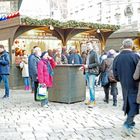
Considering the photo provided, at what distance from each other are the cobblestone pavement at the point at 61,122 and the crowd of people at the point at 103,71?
1.21ft

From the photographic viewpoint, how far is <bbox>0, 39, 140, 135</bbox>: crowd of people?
7.25 m

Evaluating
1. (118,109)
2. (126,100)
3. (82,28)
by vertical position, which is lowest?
(118,109)

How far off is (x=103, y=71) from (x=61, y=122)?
3317 millimetres

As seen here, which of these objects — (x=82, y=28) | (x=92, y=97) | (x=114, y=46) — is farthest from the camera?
(x=114, y=46)

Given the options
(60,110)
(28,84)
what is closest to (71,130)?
(60,110)

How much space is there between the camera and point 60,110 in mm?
10273

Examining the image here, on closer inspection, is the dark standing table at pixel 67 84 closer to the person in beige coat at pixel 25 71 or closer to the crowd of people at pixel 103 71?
the crowd of people at pixel 103 71

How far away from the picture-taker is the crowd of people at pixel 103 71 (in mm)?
7254

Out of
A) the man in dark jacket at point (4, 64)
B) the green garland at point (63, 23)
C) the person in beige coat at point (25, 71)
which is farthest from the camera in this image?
the green garland at point (63, 23)

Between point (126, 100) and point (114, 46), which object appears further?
point (114, 46)

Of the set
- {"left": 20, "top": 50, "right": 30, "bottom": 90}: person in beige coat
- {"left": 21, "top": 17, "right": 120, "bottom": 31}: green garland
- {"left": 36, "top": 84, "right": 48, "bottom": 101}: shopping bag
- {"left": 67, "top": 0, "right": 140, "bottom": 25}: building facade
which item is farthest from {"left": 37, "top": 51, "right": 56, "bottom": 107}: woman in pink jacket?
{"left": 67, "top": 0, "right": 140, "bottom": 25}: building facade

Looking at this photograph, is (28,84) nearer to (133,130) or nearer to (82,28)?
(82,28)

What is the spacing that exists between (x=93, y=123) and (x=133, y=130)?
1070mm

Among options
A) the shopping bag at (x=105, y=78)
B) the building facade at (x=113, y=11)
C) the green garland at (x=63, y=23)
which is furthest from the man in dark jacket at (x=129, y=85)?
the building facade at (x=113, y=11)
